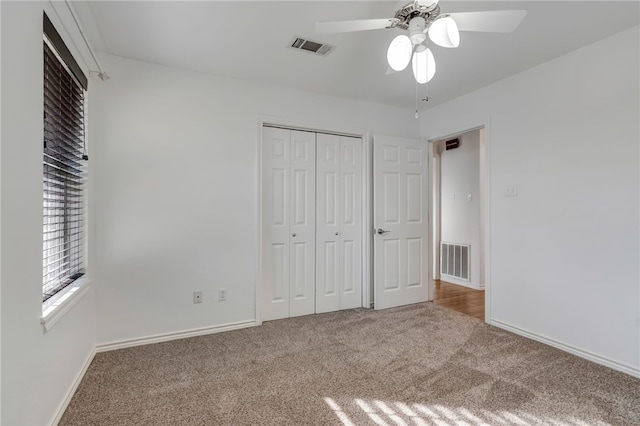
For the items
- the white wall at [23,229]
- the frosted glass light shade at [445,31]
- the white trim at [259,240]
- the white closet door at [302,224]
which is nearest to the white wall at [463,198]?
the white closet door at [302,224]

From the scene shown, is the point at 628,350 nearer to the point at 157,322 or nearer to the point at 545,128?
the point at 545,128

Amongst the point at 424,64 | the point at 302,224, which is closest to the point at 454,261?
the point at 302,224

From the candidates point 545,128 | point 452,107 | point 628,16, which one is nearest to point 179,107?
point 452,107

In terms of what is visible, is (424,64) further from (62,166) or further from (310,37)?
(62,166)

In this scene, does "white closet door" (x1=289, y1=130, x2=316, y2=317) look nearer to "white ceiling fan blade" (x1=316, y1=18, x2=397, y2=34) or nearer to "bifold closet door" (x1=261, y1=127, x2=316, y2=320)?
"bifold closet door" (x1=261, y1=127, x2=316, y2=320)

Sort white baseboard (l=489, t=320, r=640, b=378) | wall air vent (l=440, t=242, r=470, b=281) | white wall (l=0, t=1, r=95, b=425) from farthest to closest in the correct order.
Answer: wall air vent (l=440, t=242, r=470, b=281), white baseboard (l=489, t=320, r=640, b=378), white wall (l=0, t=1, r=95, b=425)

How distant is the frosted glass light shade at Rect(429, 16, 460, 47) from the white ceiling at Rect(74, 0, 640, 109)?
1.91 feet

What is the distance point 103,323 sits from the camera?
8.32 ft

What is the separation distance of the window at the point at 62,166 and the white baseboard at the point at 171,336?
0.70 meters

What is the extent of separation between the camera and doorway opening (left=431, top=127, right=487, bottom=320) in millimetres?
4543

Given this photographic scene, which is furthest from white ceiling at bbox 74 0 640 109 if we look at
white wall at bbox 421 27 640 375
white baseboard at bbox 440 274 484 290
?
white baseboard at bbox 440 274 484 290

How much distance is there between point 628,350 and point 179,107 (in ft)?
13.0

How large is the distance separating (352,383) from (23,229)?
76.9 inches

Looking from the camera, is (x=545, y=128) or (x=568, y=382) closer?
(x=568, y=382)
